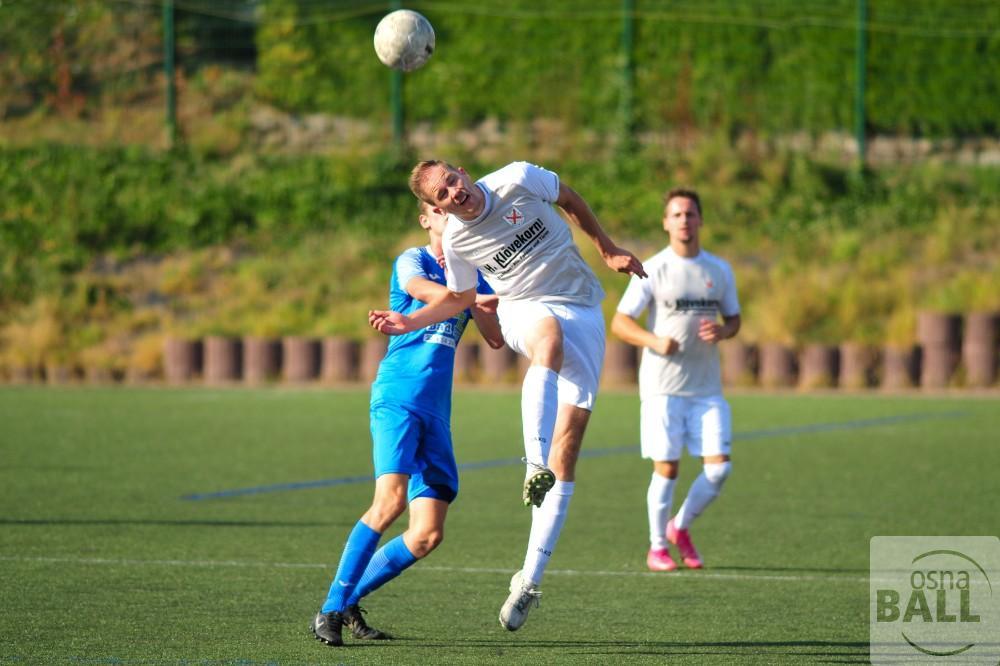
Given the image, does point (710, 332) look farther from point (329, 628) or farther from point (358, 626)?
point (329, 628)

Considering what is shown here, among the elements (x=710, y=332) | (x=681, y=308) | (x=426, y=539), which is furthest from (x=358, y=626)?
(x=681, y=308)

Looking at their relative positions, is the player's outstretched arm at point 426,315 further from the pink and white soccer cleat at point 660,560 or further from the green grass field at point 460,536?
the pink and white soccer cleat at point 660,560

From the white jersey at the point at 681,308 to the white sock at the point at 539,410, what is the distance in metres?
2.72

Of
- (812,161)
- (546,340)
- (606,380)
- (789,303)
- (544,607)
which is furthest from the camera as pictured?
(812,161)

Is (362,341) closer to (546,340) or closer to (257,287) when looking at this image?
(257,287)

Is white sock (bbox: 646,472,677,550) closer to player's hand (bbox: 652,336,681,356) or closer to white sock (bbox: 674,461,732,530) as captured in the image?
white sock (bbox: 674,461,732,530)

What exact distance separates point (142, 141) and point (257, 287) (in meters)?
6.72

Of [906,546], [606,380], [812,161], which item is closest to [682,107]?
[812,161]

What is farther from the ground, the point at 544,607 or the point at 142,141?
the point at 142,141

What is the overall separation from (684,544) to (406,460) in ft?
9.01

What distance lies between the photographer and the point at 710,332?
361 inches

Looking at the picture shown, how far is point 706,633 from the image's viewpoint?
7.05 m

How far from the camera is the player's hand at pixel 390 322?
6.55 m

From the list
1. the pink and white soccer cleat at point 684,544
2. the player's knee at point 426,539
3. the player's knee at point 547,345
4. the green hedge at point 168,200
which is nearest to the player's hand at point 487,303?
the player's knee at point 547,345
